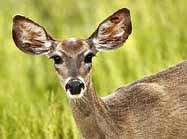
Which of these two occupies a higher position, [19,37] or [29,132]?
[19,37]

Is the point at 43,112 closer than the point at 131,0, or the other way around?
the point at 43,112

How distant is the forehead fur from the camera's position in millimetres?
7859

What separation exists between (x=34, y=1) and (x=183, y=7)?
2.60m

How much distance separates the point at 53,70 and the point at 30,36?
94.3 inches

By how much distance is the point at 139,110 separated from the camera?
8.22 metres

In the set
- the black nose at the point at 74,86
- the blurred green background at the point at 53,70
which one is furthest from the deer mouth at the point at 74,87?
the blurred green background at the point at 53,70

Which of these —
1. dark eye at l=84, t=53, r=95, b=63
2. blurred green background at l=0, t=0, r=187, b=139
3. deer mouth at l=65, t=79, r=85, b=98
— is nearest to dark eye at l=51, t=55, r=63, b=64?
dark eye at l=84, t=53, r=95, b=63

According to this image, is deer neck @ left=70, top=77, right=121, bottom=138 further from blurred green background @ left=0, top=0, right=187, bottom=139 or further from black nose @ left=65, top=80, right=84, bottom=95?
blurred green background @ left=0, top=0, right=187, bottom=139

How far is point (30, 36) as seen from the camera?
27.1 feet

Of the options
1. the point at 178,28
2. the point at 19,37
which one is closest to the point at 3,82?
the point at 178,28

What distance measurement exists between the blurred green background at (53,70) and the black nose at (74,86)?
1.01 m

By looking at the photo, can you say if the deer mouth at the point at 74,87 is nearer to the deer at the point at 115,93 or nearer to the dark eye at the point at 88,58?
the deer at the point at 115,93

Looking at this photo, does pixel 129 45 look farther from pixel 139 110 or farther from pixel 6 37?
pixel 139 110

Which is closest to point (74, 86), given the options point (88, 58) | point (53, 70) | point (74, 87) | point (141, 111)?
point (74, 87)
